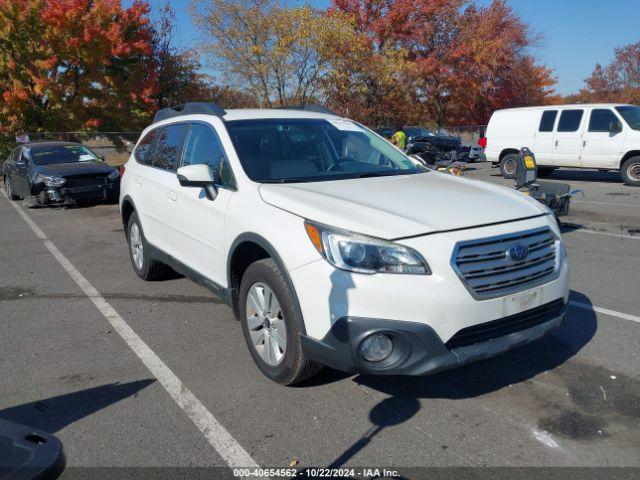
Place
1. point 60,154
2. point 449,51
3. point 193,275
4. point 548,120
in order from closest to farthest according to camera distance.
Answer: point 193,275 → point 60,154 → point 548,120 → point 449,51

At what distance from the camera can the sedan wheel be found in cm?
347

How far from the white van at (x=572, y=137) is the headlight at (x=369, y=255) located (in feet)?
42.9

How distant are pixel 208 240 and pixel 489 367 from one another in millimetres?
2234

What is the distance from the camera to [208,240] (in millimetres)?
4254

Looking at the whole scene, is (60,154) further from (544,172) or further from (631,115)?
(631,115)

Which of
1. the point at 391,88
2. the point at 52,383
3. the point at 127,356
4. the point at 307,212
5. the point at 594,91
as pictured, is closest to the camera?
the point at 307,212

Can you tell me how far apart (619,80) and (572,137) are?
48.0 meters

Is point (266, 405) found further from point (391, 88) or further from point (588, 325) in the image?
point (391, 88)

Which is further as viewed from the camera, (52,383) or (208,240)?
(208,240)

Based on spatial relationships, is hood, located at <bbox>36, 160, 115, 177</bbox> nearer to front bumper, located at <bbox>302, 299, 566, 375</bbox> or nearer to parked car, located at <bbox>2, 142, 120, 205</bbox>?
parked car, located at <bbox>2, 142, 120, 205</bbox>

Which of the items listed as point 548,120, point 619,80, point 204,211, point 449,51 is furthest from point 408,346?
point 619,80

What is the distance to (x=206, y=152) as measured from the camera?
4.55 metres

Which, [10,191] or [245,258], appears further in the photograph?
[10,191]

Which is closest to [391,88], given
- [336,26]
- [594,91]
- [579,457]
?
[336,26]
